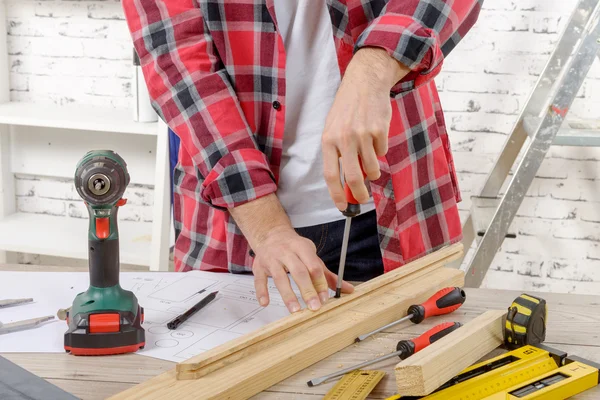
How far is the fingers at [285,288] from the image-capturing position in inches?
40.4

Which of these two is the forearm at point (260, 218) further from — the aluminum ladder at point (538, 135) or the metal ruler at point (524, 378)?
the aluminum ladder at point (538, 135)

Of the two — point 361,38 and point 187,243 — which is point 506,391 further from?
point 187,243

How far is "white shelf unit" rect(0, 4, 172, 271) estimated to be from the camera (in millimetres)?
2346

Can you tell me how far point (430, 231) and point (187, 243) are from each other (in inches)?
19.4

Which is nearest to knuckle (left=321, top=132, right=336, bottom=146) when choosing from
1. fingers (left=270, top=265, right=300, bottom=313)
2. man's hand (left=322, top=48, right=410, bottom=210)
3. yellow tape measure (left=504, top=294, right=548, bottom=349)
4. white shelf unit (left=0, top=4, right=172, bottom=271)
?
man's hand (left=322, top=48, right=410, bottom=210)

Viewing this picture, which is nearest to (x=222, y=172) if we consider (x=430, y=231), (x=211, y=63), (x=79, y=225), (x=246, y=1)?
(x=211, y=63)

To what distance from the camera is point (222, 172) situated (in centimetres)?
120

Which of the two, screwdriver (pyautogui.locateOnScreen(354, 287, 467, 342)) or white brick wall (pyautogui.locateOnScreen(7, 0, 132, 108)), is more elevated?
white brick wall (pyautogui.locateOnScreen(7, 0, 132, 108))

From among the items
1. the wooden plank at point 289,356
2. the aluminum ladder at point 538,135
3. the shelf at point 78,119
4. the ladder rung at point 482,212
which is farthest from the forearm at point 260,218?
the shelf at point 78,119

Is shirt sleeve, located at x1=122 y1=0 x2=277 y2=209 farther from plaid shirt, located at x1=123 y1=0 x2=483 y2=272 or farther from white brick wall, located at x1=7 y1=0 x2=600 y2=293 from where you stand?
white brick wall, located at x1=7 y1=0 x2=600 y2=293

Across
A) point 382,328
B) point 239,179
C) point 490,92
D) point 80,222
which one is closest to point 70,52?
point 80,222

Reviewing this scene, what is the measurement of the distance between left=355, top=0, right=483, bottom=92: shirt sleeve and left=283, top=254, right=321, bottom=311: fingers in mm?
333

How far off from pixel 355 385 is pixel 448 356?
12 cm

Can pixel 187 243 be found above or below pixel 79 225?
above
